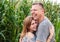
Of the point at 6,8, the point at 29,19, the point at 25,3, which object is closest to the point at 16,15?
the point at 6,8

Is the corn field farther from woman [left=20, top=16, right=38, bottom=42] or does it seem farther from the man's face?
the man's face

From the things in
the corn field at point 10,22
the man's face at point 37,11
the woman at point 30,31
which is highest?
the man's face at point 37,11

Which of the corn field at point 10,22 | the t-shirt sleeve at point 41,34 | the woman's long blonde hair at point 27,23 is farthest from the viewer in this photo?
the corn field at point 10,22

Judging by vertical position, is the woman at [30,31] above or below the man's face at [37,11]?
below

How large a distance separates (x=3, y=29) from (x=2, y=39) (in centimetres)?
18

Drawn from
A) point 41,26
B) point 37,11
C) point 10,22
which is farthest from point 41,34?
point 10,22

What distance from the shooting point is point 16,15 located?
4.82 meters

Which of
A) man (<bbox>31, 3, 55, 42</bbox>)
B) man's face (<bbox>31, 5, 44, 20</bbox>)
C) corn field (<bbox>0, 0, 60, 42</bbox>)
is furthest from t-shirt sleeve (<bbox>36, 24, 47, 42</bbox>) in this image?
corn field (<bbox>0, 0, 60, 42</bbox>)

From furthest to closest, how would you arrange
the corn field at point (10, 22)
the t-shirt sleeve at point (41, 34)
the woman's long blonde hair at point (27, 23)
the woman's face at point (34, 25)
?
the corn field at point (10, 22) < the woman's long blonde hair at point (27, 23) < the woman's face at point (34, 25) < the t-shirt sleeve at point (41, 34)

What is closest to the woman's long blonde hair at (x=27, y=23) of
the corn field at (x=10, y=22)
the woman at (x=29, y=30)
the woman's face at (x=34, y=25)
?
the woman at (x=29, y=30)

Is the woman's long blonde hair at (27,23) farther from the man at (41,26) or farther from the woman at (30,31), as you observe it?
the man at (41,26)

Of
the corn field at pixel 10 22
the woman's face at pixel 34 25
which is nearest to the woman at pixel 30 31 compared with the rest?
the woman's face at pixel 34 25

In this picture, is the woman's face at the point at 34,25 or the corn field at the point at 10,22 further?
the corn field at the point at 10,22

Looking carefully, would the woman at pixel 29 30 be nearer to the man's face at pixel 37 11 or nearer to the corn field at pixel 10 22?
the man's face at pixel 37 11
